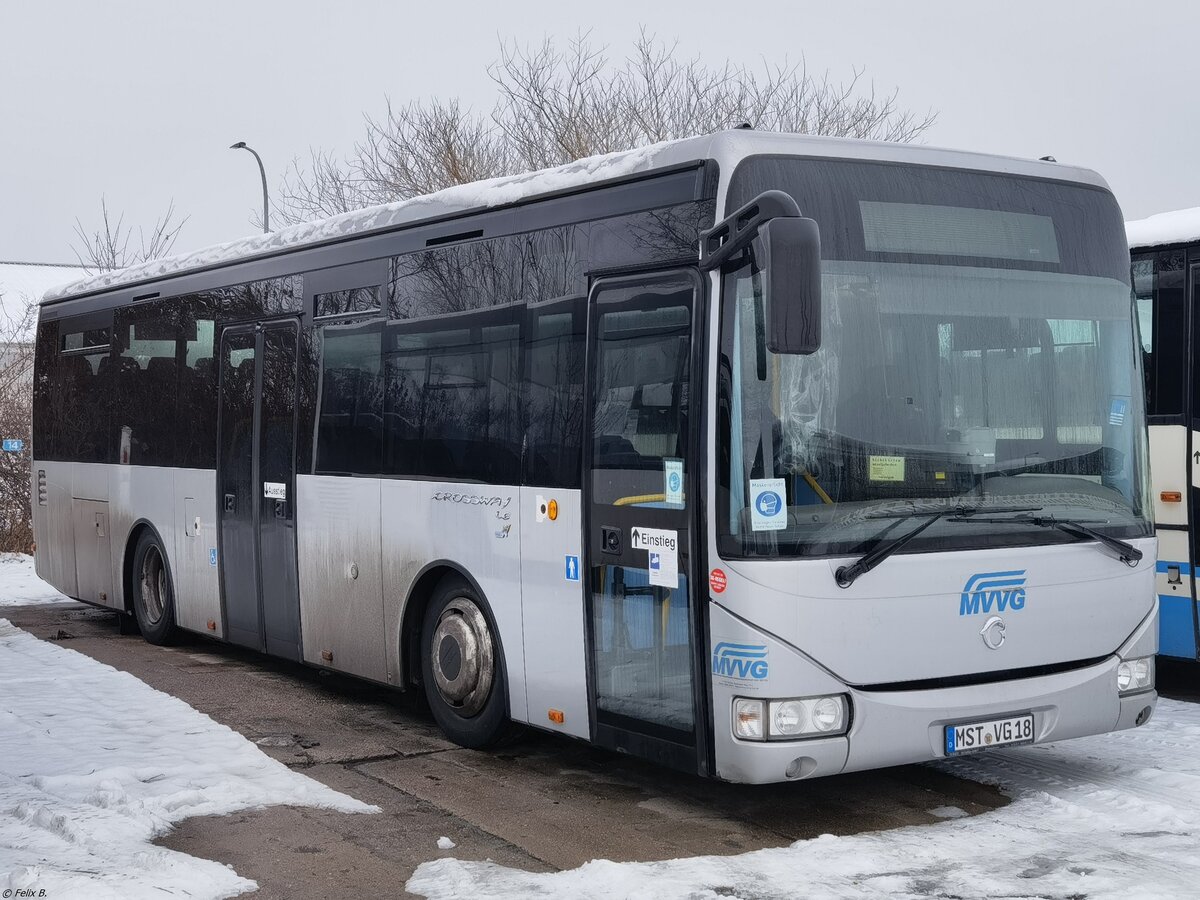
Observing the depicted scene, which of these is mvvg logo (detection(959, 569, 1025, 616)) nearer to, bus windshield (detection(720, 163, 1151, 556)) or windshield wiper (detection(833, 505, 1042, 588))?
bus windshield (detection(720, 163, 1151, 556))

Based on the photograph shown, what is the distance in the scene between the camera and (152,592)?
13.0 metres

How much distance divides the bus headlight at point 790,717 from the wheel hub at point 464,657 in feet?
7.28

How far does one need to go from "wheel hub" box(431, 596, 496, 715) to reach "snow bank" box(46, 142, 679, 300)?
2.28 meters

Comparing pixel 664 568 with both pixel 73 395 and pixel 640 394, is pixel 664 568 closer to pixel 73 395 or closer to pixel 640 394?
pixel 640 394

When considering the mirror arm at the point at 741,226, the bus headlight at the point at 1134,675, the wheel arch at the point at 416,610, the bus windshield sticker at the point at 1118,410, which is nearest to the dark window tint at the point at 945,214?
the mirror arm at the point at 741,226

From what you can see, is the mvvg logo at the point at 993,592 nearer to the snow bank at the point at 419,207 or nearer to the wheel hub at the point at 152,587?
the snow bank at the point at 419,207

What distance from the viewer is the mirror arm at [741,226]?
6.09m

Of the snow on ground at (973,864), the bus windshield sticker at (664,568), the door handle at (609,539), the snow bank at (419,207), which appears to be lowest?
the snow on ground at (973,864)

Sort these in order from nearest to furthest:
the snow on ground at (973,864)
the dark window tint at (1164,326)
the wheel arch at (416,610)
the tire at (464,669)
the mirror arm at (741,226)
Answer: the snow on ground at (973,864) < the mirror arm at (741,226) < the tire at (464,669) < the wheel arch at (416,610) < the dark window tint at (1164,326)

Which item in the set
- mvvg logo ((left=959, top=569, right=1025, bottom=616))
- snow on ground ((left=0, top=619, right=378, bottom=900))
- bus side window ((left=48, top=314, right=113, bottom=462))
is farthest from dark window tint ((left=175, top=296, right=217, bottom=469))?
mvvg logo ((left=959, top=569, right=1025, bottom=616))

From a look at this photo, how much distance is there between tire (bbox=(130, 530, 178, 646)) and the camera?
497 inches

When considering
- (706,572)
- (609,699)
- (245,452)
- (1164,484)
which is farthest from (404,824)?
(1164,484)

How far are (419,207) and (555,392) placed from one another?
2.06 metres

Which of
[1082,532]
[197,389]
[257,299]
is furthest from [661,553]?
[197,389]
